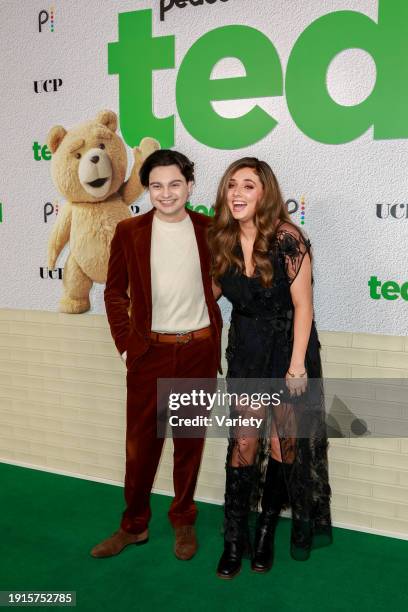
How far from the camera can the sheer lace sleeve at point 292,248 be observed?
231cm

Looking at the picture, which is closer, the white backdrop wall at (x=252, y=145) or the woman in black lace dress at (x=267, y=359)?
the woman in black lace dress at (x=267, y=359)

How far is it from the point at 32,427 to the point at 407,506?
6.93ft

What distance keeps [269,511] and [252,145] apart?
1624 mm

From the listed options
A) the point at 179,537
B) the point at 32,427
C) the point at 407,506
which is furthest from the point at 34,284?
the point at 407,506

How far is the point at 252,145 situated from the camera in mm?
2838

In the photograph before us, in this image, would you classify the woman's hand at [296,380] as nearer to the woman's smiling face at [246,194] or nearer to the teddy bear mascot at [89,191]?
the woman's smiling face at [246,194]

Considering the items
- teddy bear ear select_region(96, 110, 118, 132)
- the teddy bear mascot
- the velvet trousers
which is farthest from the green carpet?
teddy bear ear select_region(96, 110, 118, 132)

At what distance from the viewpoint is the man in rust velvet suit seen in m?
2.48

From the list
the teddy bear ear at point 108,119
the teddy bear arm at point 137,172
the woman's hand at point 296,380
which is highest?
the teddy bear ear at point 108,119

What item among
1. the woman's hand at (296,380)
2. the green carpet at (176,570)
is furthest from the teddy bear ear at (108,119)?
the green carpet at (176,570)

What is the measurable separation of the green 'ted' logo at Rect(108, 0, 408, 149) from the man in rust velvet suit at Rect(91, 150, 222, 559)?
0.53 m

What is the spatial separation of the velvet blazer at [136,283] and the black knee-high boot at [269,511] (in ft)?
1.72

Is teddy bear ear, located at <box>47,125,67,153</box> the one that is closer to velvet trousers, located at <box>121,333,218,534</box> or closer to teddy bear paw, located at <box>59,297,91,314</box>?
teddy bear paw, located at <box>59,297,91,314</box>

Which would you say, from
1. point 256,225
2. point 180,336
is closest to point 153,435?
point 180,336
